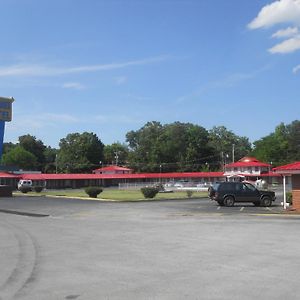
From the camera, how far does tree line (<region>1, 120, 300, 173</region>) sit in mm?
146750

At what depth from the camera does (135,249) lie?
536 inches

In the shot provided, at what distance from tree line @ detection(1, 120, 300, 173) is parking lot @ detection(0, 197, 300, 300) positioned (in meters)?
126

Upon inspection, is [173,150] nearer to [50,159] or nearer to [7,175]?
[50,159]

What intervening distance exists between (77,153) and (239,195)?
412 feet

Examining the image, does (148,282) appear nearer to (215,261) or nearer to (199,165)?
(215,261)

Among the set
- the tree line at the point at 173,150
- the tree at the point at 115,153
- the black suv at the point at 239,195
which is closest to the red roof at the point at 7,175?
the tree line at the point at 173,150

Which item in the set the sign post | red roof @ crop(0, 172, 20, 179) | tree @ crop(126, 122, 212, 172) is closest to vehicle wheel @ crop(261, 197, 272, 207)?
the sign post

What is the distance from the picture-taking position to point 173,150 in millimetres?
154125

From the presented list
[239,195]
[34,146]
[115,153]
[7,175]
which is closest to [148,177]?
[7,175]

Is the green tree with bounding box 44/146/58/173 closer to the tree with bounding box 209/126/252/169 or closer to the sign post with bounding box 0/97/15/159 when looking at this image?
the tree with bounding box 209/126/252/169

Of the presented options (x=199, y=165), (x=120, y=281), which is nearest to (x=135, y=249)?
(x=120, y=281)

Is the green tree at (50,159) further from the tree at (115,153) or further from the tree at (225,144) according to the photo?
the tree at (225,144)

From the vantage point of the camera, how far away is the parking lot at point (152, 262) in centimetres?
841

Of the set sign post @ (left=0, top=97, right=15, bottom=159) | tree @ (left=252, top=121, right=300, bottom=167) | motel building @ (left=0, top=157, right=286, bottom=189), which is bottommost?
motel building @ (left=0, top=157, right=286, bottom=189)
